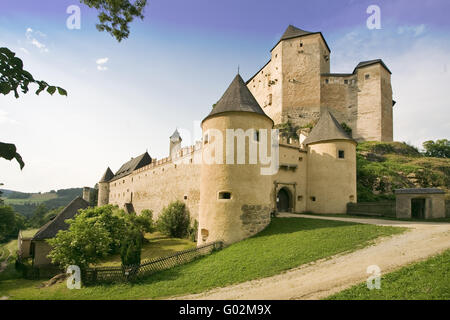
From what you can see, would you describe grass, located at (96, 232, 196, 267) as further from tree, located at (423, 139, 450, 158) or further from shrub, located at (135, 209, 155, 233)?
tree, located at (423, 139, 450, 158)

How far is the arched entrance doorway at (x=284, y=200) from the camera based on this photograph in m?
20.8

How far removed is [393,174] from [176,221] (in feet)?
78.9

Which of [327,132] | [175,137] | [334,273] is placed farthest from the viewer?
[175,137]

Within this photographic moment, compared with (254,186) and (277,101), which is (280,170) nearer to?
(254,186)

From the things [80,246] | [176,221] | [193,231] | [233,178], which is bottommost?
[193,231]

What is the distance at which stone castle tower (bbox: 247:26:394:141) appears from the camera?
42.2 meters

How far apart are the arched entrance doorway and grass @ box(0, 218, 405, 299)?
23.1 ft

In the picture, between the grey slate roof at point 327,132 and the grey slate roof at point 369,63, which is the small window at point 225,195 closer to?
the grey slate roof at point 327,132

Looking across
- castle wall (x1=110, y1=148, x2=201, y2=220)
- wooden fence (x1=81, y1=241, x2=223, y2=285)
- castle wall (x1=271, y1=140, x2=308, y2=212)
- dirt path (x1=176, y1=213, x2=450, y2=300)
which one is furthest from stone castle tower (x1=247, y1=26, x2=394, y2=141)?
wooden fence (x1=81, y1=241, x2=223, y2=285)

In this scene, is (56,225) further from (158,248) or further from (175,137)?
(175,137)

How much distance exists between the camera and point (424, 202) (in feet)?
52.8

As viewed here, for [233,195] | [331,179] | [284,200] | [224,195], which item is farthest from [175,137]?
[233,195]
